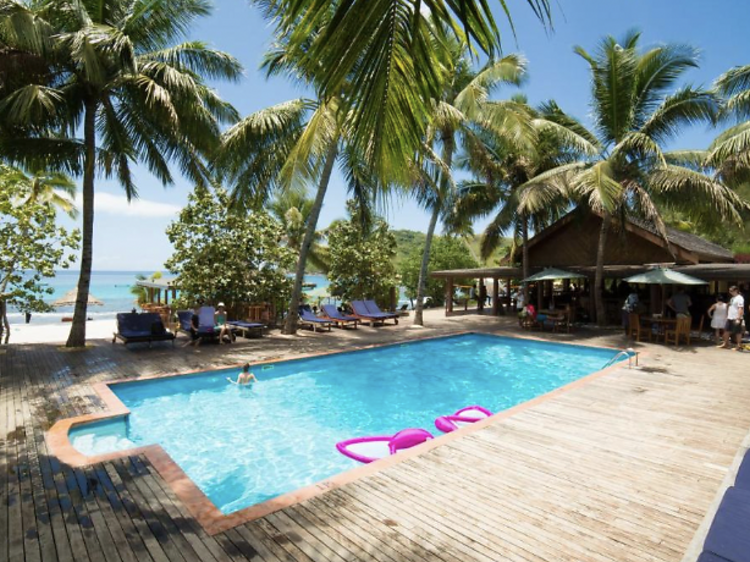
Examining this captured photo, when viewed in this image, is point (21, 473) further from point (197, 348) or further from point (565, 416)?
point (197, 348)

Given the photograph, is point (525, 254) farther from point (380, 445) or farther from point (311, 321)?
point (380, 445)

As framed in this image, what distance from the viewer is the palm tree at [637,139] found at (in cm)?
1308

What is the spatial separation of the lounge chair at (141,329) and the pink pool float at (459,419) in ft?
23.8

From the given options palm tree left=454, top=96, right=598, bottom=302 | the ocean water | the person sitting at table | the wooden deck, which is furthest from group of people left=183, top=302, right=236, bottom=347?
the person sitting at table

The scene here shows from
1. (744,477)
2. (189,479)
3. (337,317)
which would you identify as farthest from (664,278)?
(189,479)

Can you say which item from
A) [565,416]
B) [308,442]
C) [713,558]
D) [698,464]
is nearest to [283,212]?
[308,442]

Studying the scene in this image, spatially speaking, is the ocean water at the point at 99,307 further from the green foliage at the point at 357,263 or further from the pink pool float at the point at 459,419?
the pink pool float at the point at 459,419

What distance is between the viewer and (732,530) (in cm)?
207

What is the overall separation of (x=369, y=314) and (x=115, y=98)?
10.1 metres

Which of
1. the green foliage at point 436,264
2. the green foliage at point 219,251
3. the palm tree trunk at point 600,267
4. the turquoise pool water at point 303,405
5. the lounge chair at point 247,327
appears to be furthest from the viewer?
the green foliage at point 436,264

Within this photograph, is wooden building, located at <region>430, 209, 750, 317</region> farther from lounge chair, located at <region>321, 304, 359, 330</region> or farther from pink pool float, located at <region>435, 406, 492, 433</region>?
pink pool float, located at <region>435, 406, 492, 433</region>

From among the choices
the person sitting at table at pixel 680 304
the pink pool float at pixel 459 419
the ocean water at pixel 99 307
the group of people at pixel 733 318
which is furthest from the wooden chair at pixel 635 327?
the ocean water at pixel 99 307

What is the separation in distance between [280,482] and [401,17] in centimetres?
550

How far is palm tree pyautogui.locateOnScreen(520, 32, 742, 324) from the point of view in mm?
13078
